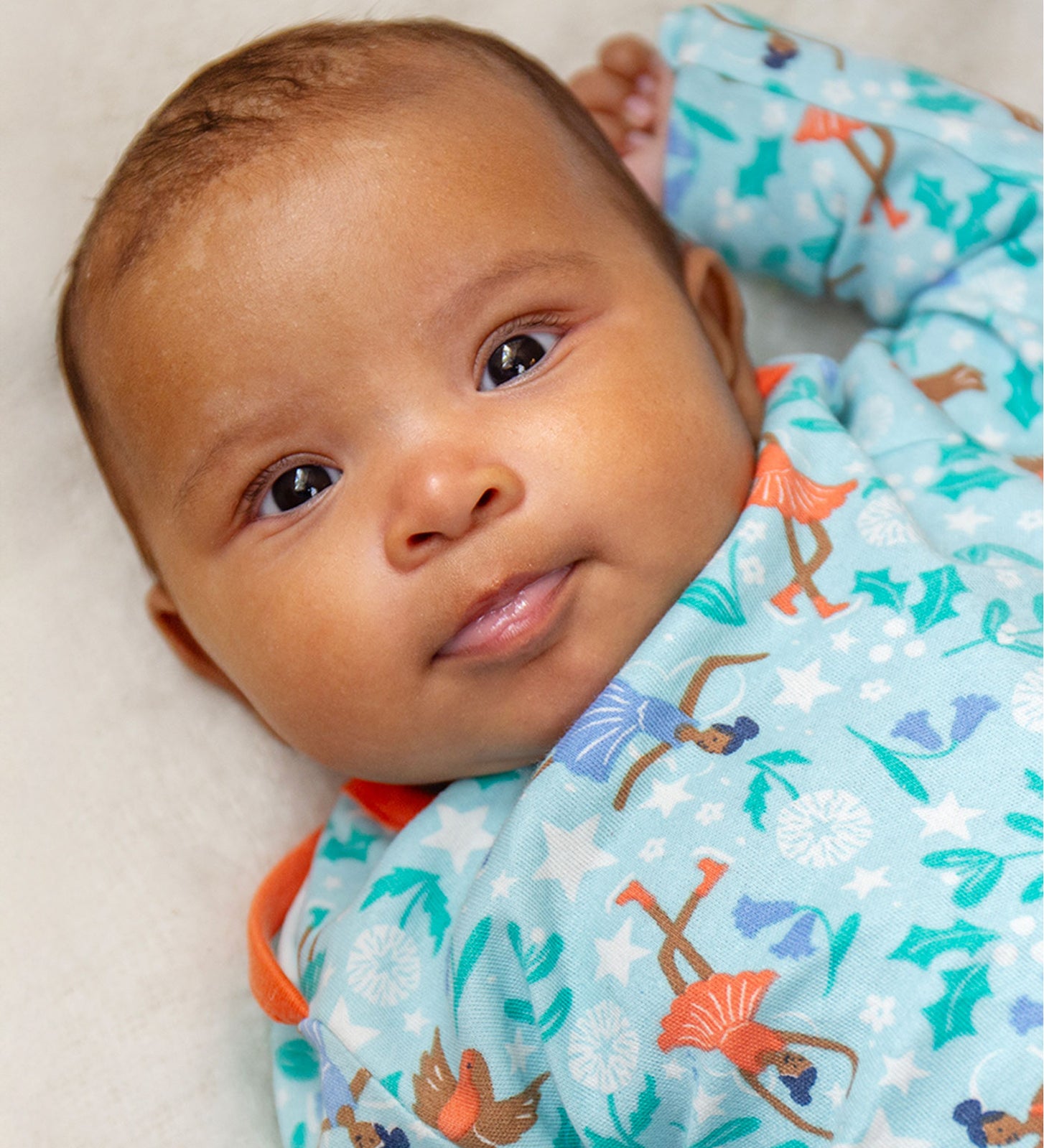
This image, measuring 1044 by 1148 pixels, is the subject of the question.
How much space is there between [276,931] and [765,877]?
577 mm

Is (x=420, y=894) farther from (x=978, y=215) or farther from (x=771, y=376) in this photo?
(x=978, y=215)

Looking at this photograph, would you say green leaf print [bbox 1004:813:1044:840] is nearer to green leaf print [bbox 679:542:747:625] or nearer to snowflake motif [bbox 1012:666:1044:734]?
snowflake motif [bbox 1012:666:1044:734]

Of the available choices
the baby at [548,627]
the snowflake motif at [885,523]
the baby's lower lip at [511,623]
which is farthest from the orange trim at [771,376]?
the baby's lower lip at [511,623]

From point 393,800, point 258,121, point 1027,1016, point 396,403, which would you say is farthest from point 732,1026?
point 258,121

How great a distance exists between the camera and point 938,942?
3.11 feet

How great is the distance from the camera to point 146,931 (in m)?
1.26

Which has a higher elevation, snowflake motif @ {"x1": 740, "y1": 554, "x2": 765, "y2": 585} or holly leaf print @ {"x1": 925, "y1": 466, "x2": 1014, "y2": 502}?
snowflake motif @ {"x1": 740, "y1": 554, "x2": 765, "y2": 585}

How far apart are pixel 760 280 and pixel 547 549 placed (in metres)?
0.77

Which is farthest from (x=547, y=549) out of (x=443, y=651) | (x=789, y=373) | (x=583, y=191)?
(x=789, y=373)

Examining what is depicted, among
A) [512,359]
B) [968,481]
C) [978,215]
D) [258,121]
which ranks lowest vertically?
[968,481]

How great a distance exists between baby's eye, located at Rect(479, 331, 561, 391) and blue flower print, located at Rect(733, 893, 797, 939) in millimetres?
475

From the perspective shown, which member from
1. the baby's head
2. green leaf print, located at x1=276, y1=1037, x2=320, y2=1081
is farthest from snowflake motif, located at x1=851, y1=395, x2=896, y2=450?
green leaf print, located at x1=276, y1=1037, x2=320, y2=1081

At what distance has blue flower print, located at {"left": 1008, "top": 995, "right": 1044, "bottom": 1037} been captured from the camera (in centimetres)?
91

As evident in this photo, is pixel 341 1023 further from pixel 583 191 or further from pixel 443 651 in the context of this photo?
pixel 583 191
